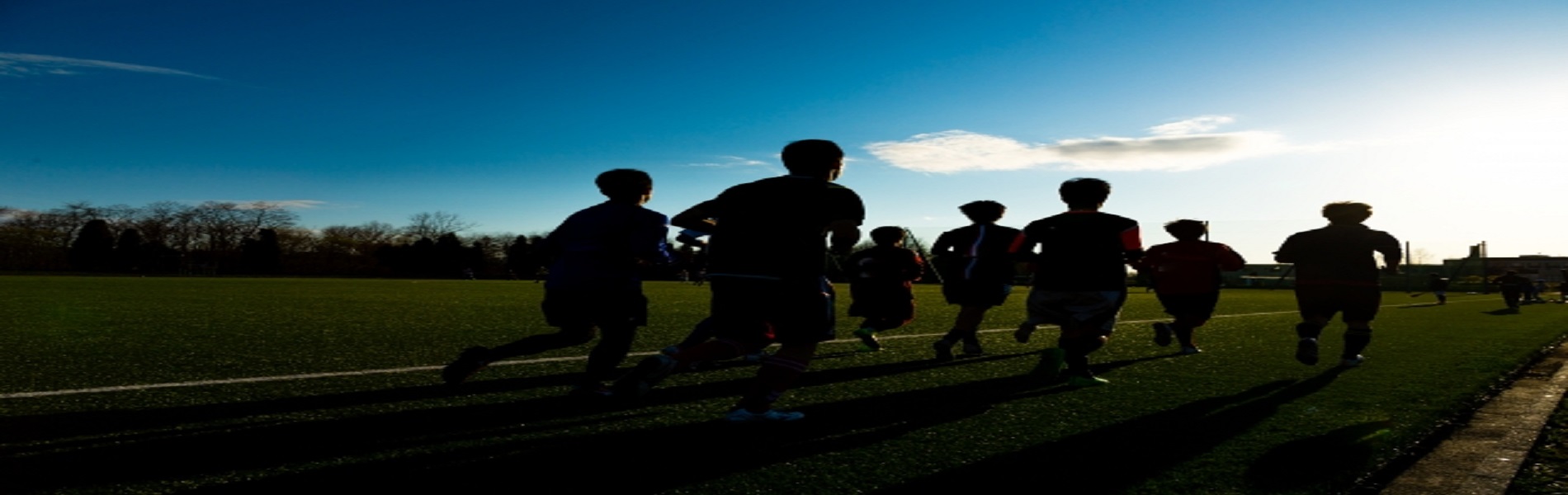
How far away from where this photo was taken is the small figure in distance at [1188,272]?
7855 mm

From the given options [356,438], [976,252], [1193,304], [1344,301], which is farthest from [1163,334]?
[356,438]

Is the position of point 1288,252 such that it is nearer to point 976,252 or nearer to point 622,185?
point 976,252

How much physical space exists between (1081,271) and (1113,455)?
2.31 metres

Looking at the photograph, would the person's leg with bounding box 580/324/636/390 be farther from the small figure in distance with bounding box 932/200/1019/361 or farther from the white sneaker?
the small figure in distance with bounding box 932/200/1019/361

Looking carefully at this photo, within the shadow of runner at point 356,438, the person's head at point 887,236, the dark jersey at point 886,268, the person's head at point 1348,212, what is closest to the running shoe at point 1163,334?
the person's head at point 1348,212

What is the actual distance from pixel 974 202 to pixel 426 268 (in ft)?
269

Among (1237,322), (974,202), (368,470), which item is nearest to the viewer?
(368,470)

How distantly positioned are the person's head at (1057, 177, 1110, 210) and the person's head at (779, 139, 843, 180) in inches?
83.9

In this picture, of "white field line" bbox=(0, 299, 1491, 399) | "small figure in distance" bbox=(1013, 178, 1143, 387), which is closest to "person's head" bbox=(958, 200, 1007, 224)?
"small figure in distance" bbox=(1013, 178, 1143, 387)

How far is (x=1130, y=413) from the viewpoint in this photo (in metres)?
4.26

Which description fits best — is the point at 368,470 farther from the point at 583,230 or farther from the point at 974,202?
the point at 974,202

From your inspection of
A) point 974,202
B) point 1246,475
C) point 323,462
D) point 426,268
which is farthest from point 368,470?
point 426,268

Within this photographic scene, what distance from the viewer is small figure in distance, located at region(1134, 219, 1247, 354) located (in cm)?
786

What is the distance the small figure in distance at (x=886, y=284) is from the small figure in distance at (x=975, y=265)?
0.30 meters
